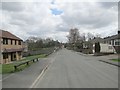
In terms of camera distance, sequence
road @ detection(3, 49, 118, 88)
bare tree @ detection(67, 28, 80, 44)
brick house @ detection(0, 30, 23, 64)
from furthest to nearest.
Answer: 1. bare tree @ detection(67, 28, 80, 44)
2. brick house @ detection(0, 30, 23, 64)
3. road @ detection(3, 49, 118, 88)

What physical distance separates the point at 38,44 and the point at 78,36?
25.0 meters

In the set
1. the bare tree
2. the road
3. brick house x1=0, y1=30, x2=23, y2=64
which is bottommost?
the road

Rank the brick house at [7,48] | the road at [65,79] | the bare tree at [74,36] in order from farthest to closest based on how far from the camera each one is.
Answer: the bare tree at [74,36]
the brick house at [7,48]
the road at [65,79]

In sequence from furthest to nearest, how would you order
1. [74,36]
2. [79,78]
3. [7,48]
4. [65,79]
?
[74,36] → [7,48] → [79,78] → [65,79]

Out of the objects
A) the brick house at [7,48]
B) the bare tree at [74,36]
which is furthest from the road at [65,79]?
the bare tree at [74,36]

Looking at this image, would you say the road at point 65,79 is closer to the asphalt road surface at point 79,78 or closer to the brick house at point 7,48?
the asphalt road surface at point 79,78

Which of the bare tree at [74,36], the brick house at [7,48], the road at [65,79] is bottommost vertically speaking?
the road at [65,79]

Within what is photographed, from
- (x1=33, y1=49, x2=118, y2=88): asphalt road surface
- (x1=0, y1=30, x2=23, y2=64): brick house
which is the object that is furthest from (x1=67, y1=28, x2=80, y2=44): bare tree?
(x1=33, y1=49, x2=118, y2=88): asphalt road surface

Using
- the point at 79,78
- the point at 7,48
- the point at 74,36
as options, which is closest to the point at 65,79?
the point at 79,78

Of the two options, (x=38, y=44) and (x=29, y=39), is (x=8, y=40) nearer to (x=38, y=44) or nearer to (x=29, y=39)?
(x=38, y=44)

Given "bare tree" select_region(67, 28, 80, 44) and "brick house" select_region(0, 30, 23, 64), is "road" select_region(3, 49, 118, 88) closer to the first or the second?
"brick house" select_region(0, 30, 23, 64)

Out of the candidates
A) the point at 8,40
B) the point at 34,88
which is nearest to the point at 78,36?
the point at 8,40

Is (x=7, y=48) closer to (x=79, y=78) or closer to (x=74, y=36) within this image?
(x=79, y=78)

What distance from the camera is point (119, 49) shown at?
2707 inches
